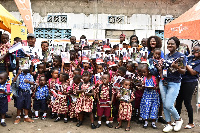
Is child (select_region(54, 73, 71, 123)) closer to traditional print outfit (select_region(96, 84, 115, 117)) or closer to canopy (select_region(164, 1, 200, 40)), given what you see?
traditional print outfit (select_region(96, 84, 115, 117))

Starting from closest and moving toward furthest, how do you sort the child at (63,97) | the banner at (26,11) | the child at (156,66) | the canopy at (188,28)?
the child at (156,66), the child at (63,97), the canopy at (188,28), the banner at (26,11)

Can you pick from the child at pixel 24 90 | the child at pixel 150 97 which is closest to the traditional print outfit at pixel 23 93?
the child at pixel 24 90

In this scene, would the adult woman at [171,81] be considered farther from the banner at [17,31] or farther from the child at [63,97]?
the banner at [17,31]

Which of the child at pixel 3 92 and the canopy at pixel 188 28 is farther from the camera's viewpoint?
the canopy at pixel 188 28

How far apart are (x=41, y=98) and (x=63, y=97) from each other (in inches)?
21.0

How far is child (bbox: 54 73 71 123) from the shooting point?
4.79 metres

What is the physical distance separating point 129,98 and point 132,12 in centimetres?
745

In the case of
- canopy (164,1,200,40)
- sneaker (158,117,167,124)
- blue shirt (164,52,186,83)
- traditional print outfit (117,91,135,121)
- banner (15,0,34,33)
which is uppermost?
banner (15,0,34,33)

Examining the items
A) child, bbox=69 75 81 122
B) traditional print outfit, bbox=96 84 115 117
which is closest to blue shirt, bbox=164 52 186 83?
traditional print outfit, bbox=96 84 115 117

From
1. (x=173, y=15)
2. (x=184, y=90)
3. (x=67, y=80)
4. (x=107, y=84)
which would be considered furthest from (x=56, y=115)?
(x=173, y=15)

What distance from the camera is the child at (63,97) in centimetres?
479

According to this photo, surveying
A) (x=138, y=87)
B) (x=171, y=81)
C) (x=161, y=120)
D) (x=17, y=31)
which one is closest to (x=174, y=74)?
(x=171, y=81)

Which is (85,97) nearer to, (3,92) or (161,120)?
(3,92)

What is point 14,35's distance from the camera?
6824 millimetres
